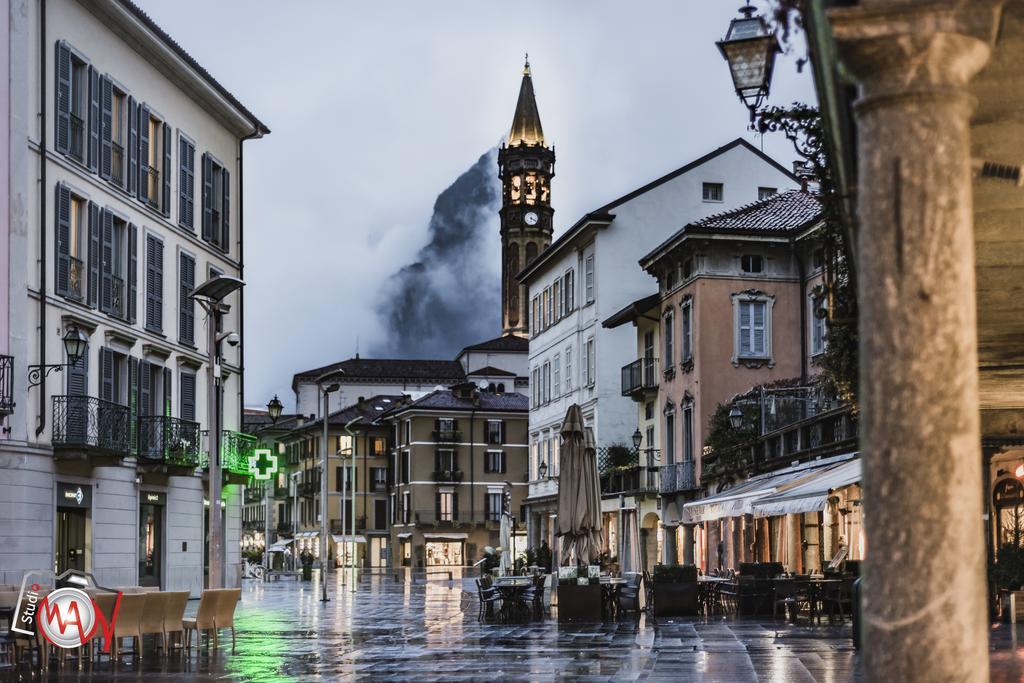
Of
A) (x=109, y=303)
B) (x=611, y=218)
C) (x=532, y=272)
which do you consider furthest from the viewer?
(x=532, y=272)

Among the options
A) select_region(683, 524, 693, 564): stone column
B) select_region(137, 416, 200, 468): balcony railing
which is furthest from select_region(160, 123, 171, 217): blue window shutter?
select_region(683, 524, 693, 564): stone column

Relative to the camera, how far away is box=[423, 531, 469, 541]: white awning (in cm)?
10850

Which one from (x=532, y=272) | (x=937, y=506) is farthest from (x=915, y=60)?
(x=532, y=272)

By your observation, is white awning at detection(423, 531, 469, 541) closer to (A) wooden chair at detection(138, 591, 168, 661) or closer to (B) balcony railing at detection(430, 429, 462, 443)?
(B) balcony railing at detection(430, 429, 462, 443)

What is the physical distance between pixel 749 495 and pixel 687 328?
20.7 metres

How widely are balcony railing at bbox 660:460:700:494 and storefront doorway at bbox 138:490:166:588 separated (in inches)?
691

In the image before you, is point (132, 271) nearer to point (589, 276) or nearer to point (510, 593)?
point (510, 593)

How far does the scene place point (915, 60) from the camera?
538 cm

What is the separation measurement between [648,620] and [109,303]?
14.9 m

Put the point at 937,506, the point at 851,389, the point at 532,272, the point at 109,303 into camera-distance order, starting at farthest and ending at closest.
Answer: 1. the point at 532,272
2. the point at 109,303
3. the point at 851,389
4. the point at 937,506

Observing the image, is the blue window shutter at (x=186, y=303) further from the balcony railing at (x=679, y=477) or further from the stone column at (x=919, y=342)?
the stone column at (x=919, y=342)

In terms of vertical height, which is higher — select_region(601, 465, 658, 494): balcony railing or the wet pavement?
select_region(601, 465, 658, 494): balcony railing

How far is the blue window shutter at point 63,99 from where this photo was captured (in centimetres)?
3195

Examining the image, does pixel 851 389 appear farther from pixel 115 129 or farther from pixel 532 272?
pixel 532 272
